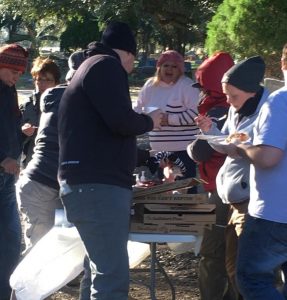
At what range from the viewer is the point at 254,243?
13.3 ft

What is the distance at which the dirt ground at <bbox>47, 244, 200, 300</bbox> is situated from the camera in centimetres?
579

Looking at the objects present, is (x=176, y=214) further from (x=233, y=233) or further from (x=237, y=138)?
(x=237, y=138)

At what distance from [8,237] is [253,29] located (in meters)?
2.13

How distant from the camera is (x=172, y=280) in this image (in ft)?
Answer: 20.2

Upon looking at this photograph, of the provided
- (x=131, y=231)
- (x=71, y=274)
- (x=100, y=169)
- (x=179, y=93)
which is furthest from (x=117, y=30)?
(x=179, y=93)

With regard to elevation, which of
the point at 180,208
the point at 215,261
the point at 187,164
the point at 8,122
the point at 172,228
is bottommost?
the point at 215,261

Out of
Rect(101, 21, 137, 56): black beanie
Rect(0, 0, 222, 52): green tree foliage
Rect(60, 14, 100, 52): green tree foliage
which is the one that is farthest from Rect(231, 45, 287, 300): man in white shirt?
Rect(60, 14, 100, 52): green tree foliage

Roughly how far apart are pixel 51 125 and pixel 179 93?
1.52 m

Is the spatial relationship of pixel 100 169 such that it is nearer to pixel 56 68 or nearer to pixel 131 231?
pixel 131 231

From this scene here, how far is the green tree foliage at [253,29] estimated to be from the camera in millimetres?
5457

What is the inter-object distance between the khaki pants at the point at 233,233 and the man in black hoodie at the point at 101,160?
2.30 ft

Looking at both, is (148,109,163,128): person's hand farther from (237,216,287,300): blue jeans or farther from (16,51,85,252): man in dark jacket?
(16,51,85,252): man in dark jacket

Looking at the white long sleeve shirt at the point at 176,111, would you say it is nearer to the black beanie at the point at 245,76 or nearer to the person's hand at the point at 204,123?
the person's hand at the point at 204,123

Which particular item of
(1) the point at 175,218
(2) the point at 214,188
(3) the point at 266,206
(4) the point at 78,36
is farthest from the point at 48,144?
(4) the point at 78,36
